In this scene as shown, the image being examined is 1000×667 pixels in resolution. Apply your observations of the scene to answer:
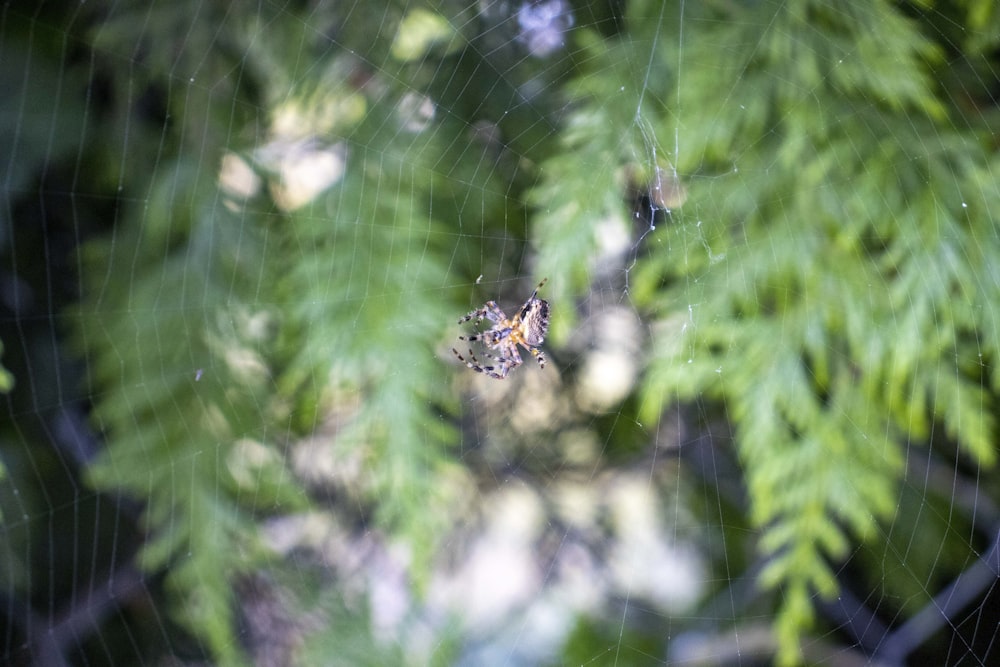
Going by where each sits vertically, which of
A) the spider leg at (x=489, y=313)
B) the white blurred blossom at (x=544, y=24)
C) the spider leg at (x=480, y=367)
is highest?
the white blurred blossom at (x=544, y=24)

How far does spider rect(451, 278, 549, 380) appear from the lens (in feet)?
6.27

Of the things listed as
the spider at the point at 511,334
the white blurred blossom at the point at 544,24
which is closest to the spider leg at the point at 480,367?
the spider at the point at 511,334

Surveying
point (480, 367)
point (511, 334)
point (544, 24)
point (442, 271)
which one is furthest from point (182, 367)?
point (544, 24)

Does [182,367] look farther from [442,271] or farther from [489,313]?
[489,313]

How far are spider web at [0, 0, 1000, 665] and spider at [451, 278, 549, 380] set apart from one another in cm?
17

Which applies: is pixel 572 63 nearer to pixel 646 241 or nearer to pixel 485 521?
pixel 646 241

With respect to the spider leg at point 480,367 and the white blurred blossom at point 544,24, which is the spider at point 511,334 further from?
the white blurred blossom at point 544,24

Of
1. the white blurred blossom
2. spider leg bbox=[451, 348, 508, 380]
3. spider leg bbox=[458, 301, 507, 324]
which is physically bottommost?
spider leg bbox=[451, 348, 508, 380]

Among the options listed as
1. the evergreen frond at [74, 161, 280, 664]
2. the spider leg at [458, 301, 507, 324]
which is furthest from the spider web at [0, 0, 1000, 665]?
the spider leg at [458, 301, 507, 324]

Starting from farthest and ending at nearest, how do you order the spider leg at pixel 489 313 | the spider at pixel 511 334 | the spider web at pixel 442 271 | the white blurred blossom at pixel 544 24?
the spider at pixel 511 334 < the spider leg at pixel 489 313 < the white blurred blossom at pixel 544 24 < the spider web at pixel 442 271

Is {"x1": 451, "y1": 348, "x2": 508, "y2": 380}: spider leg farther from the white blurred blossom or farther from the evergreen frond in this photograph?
the white blurred blossom

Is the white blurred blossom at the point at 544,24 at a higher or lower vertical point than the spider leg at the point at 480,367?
higher

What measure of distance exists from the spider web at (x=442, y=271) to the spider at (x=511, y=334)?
17cm

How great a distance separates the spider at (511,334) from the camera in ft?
6.27
